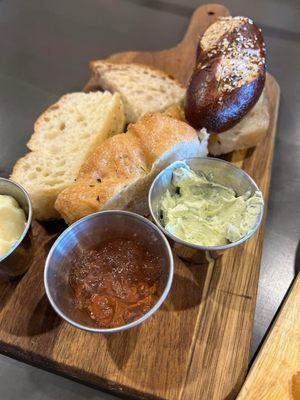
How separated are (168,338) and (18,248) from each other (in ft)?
2.62

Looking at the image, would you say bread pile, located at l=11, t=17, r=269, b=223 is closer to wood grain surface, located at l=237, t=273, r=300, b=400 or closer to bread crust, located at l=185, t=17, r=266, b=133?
bread crust, located at l=185, t=17, r=266, b=133

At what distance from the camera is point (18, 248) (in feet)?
5.97

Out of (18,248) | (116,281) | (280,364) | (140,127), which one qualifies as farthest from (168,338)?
(140,127)

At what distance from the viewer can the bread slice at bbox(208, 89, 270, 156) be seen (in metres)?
2.46

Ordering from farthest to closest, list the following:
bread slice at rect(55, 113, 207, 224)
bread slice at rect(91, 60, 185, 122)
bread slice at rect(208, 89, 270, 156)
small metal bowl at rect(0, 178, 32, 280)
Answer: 1. bread slice at rect(91, 60, 185, 122)
2. bread slice at rect(208, 89, 270, 156)
3. bread slice at rect(55, 113, 207, 224)
4. small metal bowl at rect(0, 178, 32, 280)

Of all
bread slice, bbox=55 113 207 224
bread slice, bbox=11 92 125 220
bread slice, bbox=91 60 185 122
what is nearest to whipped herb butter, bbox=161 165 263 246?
bread slice, bbox=55 113 207 224

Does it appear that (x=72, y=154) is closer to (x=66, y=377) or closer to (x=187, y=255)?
(x=187, y=255)

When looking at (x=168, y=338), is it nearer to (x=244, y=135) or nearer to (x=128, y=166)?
(x=128, y=166)

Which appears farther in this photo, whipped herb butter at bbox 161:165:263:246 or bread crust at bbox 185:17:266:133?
bread crust at bbox 185:17:266:133

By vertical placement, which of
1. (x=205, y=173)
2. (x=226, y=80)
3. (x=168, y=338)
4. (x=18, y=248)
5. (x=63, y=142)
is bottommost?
(x=168, y=338)

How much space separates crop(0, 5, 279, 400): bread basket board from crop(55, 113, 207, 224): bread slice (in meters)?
0.41

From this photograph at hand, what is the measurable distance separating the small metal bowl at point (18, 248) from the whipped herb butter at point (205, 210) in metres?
0.65

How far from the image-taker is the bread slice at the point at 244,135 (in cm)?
246

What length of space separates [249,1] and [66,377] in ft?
13.0
